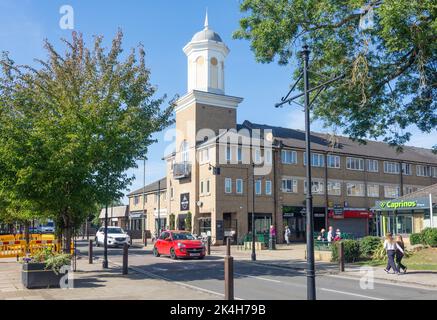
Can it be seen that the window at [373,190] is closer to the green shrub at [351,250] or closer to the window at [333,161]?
the window at [333,161]

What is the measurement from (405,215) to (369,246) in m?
16.2

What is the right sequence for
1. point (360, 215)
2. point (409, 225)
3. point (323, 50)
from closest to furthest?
point (323, 50) → point (409, 225) → point (360, 215)

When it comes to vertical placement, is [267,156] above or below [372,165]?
above

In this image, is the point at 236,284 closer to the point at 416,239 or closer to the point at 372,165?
the point at 416,239

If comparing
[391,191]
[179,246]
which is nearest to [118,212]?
[391,191]

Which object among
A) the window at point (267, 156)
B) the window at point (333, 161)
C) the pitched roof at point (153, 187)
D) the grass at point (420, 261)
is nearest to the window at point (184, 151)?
the window at point (267, 156)

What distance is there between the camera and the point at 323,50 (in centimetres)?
1716

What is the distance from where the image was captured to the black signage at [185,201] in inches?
1839

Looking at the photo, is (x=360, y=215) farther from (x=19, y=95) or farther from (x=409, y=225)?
(x=19, y=95)

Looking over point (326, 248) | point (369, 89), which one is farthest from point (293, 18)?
point (326, 248)

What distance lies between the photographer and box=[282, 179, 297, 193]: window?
46219mm

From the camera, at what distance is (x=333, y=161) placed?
1976 inches

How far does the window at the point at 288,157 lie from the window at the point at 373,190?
35.9 ft
